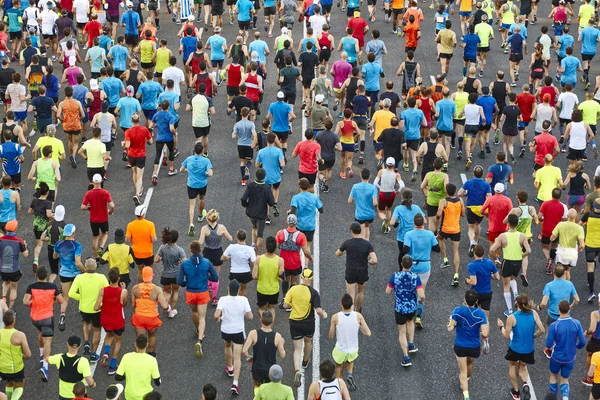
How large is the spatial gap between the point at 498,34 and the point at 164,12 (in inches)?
470

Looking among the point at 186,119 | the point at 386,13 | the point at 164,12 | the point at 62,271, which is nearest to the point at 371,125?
the point at 186,119

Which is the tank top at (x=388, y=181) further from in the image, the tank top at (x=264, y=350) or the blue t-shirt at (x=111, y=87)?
the blue t-shirt at (x=111, y=87)

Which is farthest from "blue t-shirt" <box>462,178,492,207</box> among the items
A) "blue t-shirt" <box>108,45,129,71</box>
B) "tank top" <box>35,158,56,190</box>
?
"blue t-shirt" <box>108,45,129,71</box>

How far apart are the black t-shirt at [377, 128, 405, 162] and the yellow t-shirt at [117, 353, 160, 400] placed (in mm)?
9614

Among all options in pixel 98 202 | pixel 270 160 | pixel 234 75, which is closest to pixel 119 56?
pixel 234 75

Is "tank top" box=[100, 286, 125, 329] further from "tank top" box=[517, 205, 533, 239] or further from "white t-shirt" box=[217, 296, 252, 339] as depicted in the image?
"tank top" box=[517, 205, 533, 239]

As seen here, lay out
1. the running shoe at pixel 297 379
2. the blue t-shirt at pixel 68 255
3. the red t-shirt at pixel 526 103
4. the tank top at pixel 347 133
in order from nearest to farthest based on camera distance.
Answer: the running shoe at pixel 297 379, the blue t-shirt at pixel 68 255, the tank top at pixel 347 133, the red t-shirt at pixel 526 103

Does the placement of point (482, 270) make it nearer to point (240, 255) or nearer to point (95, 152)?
point (240, 255)

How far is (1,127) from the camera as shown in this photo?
82.0ft

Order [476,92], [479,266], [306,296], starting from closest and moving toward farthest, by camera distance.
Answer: [306,296], [479,266], [476,92]

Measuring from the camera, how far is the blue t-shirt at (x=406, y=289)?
57.5 feet

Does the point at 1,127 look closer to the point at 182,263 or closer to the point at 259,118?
the point at 259,118

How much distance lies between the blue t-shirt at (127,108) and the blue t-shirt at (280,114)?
3353 millimetres

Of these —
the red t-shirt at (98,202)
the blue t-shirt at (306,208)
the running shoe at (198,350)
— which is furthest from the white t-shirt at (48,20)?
the running shoe at (198,350)
